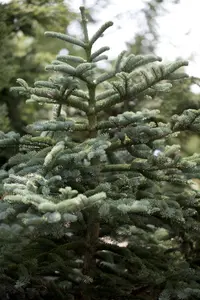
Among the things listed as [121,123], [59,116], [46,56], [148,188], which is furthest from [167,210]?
[46,56]

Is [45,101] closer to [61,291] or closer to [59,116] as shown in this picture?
[59,116]

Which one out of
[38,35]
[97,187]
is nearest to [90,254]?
[97,187]

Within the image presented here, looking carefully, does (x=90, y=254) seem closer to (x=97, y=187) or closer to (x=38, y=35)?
(x=97, y=187)

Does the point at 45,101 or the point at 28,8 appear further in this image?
the point at 28,8

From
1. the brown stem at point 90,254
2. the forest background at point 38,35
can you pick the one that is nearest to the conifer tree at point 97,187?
the brown stem at point 90,254

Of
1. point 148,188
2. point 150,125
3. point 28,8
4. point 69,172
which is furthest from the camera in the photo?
point 28,8

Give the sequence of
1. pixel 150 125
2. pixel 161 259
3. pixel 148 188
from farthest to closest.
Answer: pixel 161 259 < pixel 148 188 < pixel 150 125

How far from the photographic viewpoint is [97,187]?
8.52 feet

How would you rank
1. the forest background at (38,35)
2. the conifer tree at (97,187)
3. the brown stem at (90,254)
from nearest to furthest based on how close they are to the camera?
the conifer tree at (97,187)
the brown stem at (90,254)
the forest background at (38,35)

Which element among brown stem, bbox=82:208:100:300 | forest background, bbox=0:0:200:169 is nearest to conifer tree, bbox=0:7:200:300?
brown stem, bbox=82:208:100:300

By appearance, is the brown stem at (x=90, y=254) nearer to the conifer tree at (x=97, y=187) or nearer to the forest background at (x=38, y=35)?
the conifer tree at (x=97, y=187)

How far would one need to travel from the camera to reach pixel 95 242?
321 cm

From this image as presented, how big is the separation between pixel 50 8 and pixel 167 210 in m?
3.97

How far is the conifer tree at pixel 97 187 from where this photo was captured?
8.55 feet
